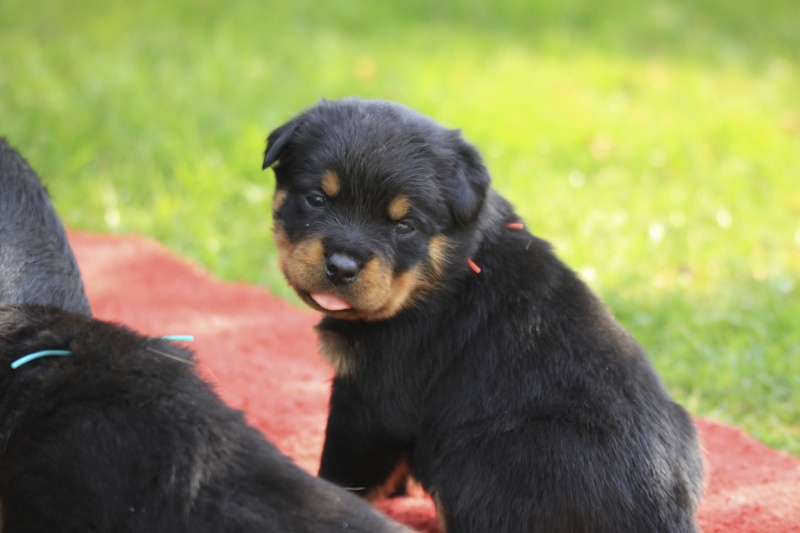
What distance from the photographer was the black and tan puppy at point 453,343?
293cm

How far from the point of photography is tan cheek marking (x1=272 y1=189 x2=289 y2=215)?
3454 millimetres

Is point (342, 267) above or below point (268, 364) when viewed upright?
above

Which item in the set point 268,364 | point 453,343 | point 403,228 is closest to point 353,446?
point 453,343

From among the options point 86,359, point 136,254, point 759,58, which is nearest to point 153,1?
point 136,254

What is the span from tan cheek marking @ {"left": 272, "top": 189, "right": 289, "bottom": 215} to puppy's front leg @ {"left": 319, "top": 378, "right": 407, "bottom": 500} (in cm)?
64

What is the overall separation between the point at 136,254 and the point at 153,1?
4.04 m

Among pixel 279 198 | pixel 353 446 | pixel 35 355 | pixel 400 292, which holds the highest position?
pixel 279 198

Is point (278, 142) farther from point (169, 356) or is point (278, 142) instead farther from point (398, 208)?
point (169, 356)

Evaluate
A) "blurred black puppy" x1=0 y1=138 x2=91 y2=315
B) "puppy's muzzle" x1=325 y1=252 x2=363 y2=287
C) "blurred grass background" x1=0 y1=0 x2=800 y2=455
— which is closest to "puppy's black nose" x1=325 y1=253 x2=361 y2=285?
"puppy's muzzle" x1=325 y1=252 x2=363 y2=287

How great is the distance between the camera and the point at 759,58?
364 inches

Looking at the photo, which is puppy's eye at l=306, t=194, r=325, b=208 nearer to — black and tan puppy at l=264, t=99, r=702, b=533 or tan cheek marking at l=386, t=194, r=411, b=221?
black and tan puppy at l=264, t=99, r=702, b=533

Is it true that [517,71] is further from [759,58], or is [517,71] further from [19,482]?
[19,482]

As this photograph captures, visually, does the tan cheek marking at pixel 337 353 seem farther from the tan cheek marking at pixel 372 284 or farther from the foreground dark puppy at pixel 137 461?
the foreground dark puppy at pixel 137 461

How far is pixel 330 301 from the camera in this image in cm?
326
